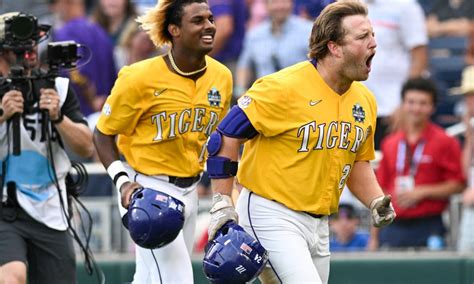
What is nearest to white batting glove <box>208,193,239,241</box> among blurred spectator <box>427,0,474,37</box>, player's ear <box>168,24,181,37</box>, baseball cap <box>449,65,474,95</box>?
player's ear <box>168,24,181,37</box>

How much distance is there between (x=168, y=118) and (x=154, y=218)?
858 millimetres

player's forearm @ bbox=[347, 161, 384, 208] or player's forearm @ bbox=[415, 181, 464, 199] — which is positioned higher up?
player's forearm @ bbox=[347, 161, 384, 208]

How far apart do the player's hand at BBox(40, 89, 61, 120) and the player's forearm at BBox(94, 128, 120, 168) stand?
289 millimetres

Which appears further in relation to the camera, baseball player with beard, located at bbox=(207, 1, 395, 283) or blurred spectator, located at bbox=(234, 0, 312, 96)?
blurred spectator, located at bbox=(234, 0, 312, 96)

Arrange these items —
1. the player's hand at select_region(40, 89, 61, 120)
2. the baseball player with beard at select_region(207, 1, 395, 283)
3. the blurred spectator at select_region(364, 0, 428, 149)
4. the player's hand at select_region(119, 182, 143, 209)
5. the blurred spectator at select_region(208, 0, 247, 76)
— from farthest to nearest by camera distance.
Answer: the blurred spectator at select_region(208, 0, 247, 76)
the blurred spectator at select_region(364, 0, 428, 149)
the player's hand at select_region(40, 89, 61, 120)
the player's hand at select_region(119, 182, 143, 209)
the baseball player with beard at select_region(207, 1, 395, 283)

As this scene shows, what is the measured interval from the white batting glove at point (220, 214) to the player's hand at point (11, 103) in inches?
64.5

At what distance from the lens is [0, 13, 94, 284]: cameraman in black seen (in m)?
7.26

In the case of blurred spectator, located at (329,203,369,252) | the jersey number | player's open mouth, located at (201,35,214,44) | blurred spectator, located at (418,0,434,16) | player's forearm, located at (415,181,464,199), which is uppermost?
player's open mouth, located at (201,35,214,44)

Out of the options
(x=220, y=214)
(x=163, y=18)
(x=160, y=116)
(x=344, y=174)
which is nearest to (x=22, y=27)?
(x=163, y=18)

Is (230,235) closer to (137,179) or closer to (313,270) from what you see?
(313,270)

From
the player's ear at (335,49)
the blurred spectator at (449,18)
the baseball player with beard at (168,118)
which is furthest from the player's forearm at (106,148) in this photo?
the blurred spectator at (449,18)

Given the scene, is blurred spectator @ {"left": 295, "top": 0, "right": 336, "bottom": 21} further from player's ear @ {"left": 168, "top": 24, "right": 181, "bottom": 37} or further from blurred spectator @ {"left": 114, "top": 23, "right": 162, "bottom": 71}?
player's ear @ {"left": 168, "top": 24, "right": 181, "bottom": 37}

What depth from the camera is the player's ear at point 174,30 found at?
7.21 meters

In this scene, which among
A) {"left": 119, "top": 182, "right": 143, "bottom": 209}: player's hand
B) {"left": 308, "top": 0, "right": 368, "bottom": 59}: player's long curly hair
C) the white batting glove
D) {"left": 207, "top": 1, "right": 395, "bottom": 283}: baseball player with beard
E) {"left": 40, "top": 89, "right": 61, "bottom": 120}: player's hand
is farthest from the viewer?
{"left": 40, "top": 89, "right": 61, "bottom": 120}: player's hand
